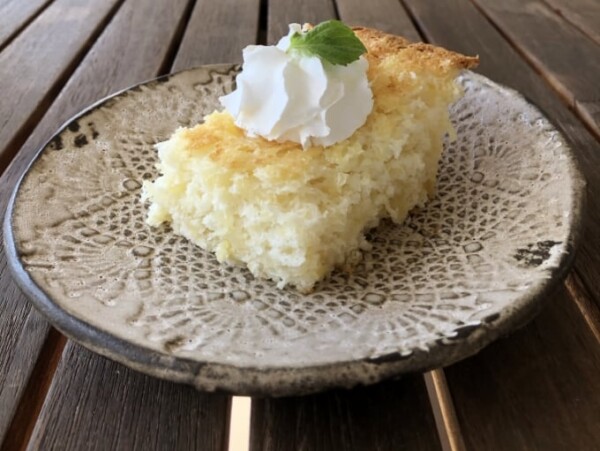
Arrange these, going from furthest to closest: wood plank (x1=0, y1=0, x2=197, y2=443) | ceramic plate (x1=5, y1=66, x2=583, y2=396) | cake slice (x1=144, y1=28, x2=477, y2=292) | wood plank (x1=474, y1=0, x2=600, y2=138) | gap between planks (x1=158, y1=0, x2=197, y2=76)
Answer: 1. gap between planks (x1=158, y1=0, x2=197, y2=76)
2. wood plank (x1=474, y1=0, x2=600, y2=138)
3. cake slice (x1=144, y1=28, x2=477, y2=292)
4. wood plank (x1=0, y1=0, x2=197, y2=443)
5. ceramic plate (x1=5, y1=66, x2=583, y2=396)

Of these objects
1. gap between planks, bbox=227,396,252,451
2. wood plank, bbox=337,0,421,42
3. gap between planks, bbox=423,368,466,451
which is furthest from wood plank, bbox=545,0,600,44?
gap between planks, bbox=227,396,252,451

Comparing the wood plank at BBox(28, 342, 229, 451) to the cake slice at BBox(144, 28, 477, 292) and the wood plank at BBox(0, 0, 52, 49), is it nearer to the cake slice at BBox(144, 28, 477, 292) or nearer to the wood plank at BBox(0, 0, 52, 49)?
the cake slice at BBox(144, 28, 477, 292)

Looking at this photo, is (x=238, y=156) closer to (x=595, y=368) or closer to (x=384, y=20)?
(x=595, y=368)

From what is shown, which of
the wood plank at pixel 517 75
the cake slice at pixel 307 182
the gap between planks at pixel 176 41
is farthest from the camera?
the gap between planks at pixel 176 41

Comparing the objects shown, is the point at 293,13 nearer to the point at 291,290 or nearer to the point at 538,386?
the point at 291,290

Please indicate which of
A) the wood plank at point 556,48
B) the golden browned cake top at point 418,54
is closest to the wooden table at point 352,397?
the wood plank at point 556,48

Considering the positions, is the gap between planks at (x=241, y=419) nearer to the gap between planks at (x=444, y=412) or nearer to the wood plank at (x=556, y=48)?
the gap between planks at (x=444, y=412)

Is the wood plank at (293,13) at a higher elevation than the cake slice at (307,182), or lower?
lower
